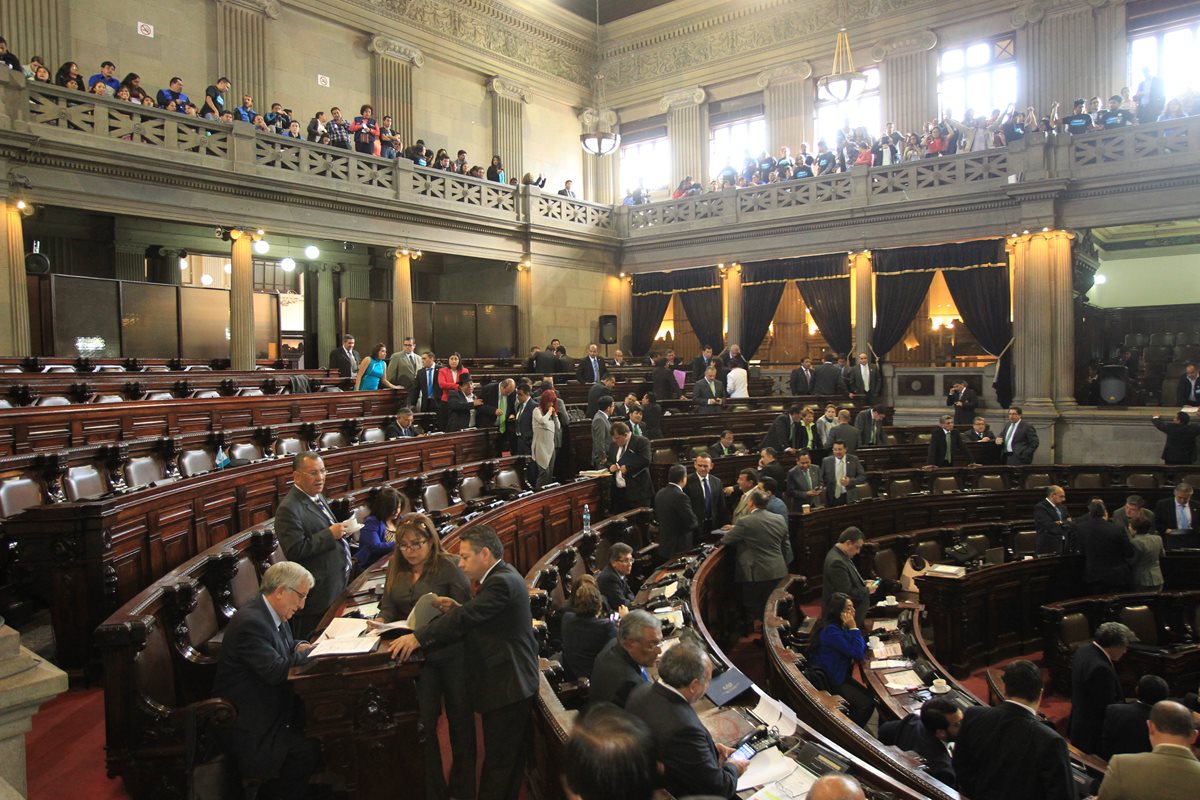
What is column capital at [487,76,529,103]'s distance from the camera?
69.0ft

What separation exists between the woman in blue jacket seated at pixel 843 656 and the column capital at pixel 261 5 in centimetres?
1695

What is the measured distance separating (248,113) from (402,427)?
28.1ft

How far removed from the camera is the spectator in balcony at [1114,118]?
14711 mm

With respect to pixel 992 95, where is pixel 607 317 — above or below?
below

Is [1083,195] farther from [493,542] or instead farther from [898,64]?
[493,542]

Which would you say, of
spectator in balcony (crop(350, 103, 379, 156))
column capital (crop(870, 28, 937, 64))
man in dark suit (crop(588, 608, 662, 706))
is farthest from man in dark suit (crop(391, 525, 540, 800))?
column capital (crop(870, 28, 937, 64))

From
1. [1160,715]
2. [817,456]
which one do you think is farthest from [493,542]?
[817,456]

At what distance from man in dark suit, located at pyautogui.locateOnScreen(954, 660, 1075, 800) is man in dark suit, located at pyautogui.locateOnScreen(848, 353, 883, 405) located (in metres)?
12.5

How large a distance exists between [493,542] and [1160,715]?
3501 millimetres

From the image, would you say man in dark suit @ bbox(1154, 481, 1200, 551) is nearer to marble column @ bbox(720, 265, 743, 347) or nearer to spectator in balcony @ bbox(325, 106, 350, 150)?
marble column @ bbox(720, 265, 743, 347)

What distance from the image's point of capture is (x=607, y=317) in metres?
20.7

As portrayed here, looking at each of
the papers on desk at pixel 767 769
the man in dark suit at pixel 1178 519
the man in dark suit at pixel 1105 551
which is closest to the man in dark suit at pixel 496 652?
the papers on desk at pixel 767 769

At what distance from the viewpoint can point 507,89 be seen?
2141 cm

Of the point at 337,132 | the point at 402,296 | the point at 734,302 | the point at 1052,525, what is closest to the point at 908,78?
the point at 734,302
